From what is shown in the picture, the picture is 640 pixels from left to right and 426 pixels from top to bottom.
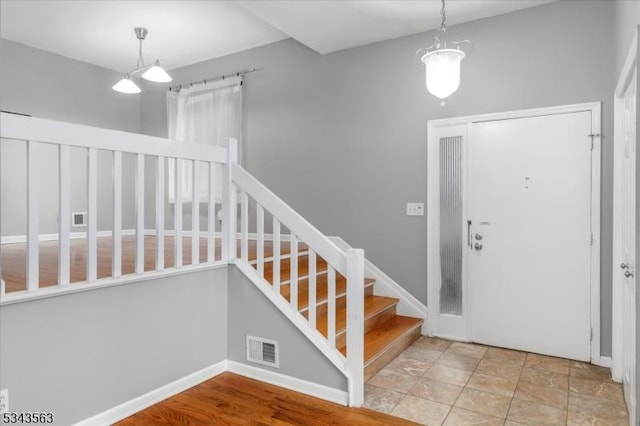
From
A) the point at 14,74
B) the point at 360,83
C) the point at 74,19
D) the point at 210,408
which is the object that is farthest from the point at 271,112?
the point at 210,408

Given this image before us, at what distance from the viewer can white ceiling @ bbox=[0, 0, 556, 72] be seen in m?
3.43

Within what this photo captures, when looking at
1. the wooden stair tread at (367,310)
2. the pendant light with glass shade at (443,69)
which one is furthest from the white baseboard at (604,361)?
the pendant light with glass shade at (443,69)

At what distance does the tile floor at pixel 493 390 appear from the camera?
241cm

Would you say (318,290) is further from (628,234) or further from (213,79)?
(213,79)

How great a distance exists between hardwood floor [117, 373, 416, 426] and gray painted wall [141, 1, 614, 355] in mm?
1718

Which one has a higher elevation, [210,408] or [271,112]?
[271,112]

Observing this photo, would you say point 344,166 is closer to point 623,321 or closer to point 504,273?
point 504,273

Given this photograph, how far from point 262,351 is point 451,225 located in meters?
2.03

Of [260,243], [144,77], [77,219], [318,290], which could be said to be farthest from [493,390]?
[77,219]

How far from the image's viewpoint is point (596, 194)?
318 centimetres

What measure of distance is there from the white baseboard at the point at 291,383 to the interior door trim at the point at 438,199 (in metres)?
1.57

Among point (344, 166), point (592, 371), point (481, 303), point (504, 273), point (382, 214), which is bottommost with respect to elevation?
point (592, 371)

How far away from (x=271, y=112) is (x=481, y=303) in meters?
3.05

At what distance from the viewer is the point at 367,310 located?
11.7 ft
